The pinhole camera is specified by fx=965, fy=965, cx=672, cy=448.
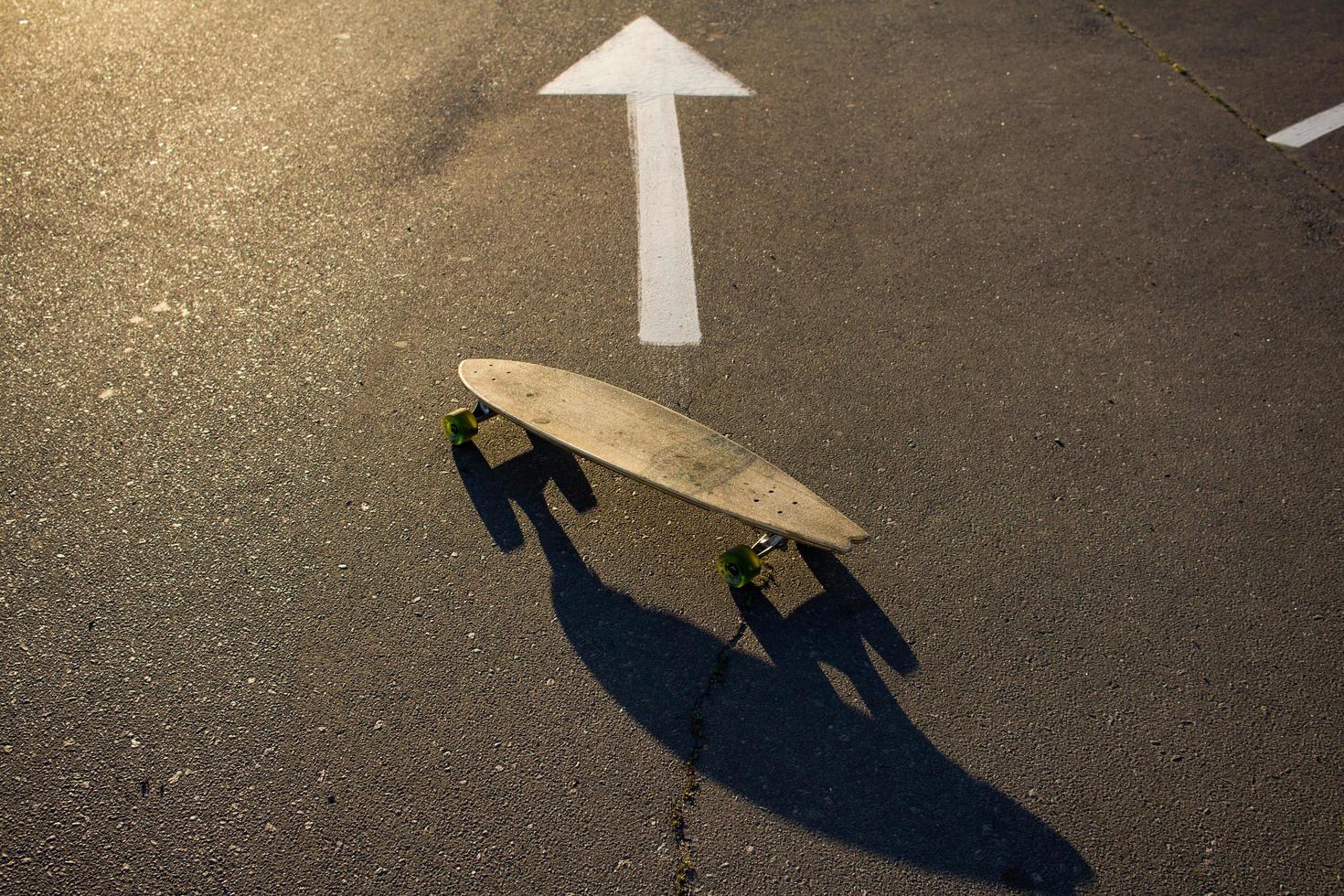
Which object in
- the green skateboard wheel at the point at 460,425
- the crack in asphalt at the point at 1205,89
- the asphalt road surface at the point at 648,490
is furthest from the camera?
the crack in asphalt at the point at 1205,89

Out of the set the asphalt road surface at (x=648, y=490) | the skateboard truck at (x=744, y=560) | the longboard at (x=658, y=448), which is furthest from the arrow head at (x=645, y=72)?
the skateboard truck at (x=744, y=560)

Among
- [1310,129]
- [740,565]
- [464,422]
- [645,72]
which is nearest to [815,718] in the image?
[740,565]

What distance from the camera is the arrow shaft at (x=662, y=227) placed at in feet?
16.4

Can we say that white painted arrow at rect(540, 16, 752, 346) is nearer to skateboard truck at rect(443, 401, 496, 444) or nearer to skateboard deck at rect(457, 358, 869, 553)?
skateboard deck at rect(457, 358, 869, 553)

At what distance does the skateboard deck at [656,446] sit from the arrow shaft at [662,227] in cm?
78

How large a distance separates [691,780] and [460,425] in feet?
6.18

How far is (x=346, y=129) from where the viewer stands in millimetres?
6113

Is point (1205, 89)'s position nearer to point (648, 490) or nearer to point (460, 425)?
point (648, 490)

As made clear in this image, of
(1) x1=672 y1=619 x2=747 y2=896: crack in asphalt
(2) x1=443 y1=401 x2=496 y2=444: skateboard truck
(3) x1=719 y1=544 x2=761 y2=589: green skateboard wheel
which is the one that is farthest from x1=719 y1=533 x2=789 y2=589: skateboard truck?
(2) x1=443 y1=401 x2=496 y2=444: skateboard truck

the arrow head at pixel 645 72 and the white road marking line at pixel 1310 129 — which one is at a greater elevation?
the arrow head at pixel 645 72

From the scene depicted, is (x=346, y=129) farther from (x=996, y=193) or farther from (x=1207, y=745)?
(x=1207, y=745)

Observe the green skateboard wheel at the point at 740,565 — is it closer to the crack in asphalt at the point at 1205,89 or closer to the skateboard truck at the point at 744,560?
the skateboard truck at the point at 744,560

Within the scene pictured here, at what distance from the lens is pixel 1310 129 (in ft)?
21.5

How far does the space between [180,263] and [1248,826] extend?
5465 millimetres
